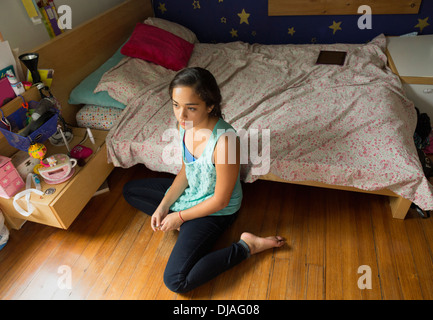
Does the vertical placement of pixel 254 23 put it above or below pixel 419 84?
above

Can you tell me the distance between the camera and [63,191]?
1484 mm

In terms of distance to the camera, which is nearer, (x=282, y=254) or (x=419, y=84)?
(x=282, y=254)

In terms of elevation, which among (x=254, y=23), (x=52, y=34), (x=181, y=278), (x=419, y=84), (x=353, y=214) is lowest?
Result: (x=353, y=214)

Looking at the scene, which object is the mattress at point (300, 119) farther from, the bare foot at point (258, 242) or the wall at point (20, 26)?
the wall at point (20, 26)

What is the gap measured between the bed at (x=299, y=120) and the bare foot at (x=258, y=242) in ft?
0.91

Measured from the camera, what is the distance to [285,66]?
217 centimetres

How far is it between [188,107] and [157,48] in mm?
1204

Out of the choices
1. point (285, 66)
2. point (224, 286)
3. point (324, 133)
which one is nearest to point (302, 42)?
point (285, 66)

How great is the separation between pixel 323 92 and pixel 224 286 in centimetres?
123

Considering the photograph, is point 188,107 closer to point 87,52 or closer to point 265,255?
point 265,255

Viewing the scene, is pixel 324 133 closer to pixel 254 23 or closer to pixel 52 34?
pixel 254 23

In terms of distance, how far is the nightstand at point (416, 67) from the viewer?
191 cm

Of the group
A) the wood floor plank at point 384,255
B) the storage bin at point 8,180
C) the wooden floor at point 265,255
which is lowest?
the wood floor plank at point 384,255

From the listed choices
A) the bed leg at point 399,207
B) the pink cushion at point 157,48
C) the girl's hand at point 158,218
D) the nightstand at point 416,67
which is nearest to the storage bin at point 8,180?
the girl's hand at point 158,218
